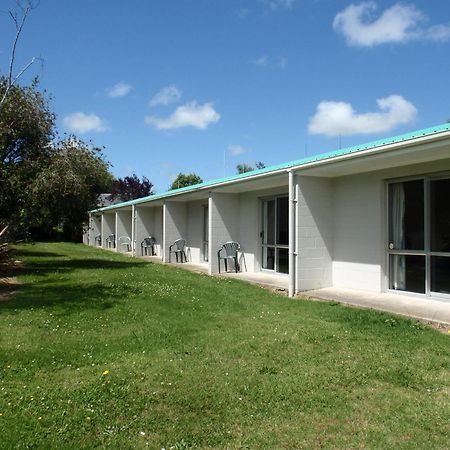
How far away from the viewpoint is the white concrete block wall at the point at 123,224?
27.6m

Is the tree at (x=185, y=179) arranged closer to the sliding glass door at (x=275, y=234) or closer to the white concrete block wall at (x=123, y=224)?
the white concrete block wall at (x=123, y=224)

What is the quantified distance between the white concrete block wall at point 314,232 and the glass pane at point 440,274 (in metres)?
2.46

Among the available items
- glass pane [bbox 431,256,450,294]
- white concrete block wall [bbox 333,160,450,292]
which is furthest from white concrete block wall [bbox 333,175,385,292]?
glass pane [bbox 431,256,450,294]

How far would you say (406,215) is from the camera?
919 cm

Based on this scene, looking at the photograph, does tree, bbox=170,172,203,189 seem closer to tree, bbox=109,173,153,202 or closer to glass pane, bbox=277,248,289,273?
tree, bbox=109,173,153,202

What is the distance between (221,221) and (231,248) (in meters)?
0.92

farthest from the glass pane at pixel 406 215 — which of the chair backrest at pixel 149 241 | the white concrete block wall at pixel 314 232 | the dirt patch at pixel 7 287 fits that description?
the chair backrest at pixel 149 241

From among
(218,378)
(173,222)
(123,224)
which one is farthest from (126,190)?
(218,378)

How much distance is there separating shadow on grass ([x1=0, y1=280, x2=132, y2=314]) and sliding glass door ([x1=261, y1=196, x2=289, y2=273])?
468cm

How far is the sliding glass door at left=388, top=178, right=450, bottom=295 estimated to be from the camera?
28.0 ft

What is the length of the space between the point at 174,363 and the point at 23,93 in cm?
1260

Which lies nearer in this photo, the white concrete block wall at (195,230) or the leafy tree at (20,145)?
the leafy tree at (20,145)

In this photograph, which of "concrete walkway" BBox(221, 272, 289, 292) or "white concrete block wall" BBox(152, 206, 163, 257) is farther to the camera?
"white concrete block wall" BBox(152, 206, 163, 257)

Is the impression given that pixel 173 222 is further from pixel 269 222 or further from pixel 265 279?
pixel 265 279
